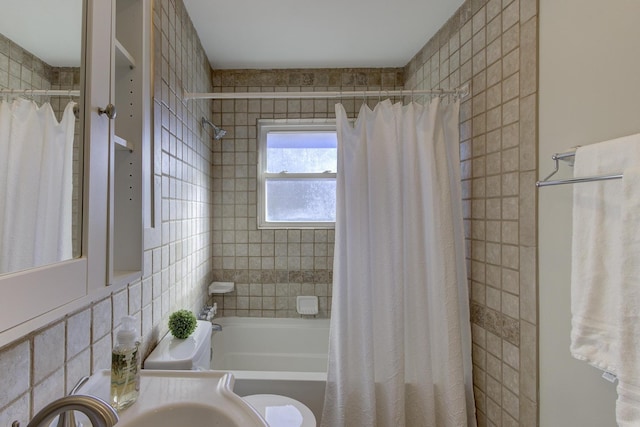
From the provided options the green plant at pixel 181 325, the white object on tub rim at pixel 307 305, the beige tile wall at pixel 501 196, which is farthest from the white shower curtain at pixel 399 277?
the white object on tub rim at pixel 307 305

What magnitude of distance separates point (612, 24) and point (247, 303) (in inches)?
96.3

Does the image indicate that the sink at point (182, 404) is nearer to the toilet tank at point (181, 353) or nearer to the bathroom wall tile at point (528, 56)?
the toilet tank at point (181, 353)

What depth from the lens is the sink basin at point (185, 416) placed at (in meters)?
0.71

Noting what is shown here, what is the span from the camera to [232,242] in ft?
→ 7.84

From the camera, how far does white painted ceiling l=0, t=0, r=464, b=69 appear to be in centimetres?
166

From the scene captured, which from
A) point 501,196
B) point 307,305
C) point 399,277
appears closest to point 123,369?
point 399,277

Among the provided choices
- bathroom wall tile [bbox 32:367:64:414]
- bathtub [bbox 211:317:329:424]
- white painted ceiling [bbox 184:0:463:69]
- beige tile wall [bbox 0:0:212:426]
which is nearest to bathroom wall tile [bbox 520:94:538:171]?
white painted ceiling [bbox 184:0:463:69]

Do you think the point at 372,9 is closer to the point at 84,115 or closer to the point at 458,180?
the point at 458,180

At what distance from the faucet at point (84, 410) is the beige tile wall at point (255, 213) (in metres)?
1.91

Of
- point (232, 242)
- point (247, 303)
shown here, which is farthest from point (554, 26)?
point (247, 303)

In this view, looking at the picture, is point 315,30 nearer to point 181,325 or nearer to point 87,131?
point 87,131

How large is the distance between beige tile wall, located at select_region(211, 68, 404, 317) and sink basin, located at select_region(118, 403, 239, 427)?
1.64 meters

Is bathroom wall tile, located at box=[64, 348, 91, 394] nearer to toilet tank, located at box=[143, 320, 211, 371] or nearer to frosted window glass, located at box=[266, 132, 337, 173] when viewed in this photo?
toilet tank, located at box=[143, 320, 211, 371]

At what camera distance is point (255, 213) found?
2.40 meters
